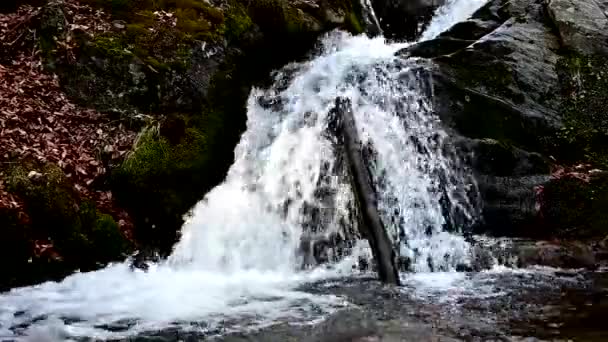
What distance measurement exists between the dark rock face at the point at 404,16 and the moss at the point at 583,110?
547 centimetres

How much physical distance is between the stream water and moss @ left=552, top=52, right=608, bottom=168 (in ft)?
6.64

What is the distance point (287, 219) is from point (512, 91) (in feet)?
15.2

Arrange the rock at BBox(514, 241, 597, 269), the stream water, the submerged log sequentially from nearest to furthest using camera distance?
the stream water
the submerged log
the rock at BBox(514, 241, 597, 269)

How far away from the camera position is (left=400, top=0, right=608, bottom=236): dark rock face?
9727mm

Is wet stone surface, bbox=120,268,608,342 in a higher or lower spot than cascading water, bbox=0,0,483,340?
lower

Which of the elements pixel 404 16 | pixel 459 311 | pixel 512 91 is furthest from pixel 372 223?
pixel 404 16

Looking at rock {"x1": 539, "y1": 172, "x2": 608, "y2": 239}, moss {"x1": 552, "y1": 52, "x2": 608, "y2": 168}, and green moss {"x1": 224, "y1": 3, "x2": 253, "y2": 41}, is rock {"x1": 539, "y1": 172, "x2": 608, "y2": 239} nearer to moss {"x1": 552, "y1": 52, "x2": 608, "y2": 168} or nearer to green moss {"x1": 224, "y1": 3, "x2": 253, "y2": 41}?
moss {"x1": 552, "y1": 52, "x2": 608, "y2": 168}

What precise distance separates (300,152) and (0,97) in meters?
4.41

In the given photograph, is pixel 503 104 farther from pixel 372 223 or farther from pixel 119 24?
pixel 119 24

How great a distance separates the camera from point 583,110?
427 inches

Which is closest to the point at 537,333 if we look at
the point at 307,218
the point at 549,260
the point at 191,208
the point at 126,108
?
the point at 549,260

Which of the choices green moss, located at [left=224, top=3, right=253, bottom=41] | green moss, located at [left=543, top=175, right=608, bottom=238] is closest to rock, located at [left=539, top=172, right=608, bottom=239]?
green moss, located at [left=543, top=175, right=608, bottom=238]

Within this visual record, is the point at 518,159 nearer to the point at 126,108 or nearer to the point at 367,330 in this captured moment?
the point at 367,330

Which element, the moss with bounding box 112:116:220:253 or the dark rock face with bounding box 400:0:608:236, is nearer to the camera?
the moss with bounding box 112:116:220:253
